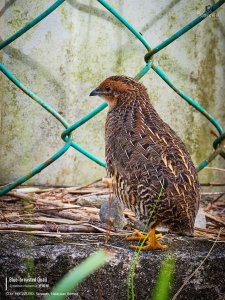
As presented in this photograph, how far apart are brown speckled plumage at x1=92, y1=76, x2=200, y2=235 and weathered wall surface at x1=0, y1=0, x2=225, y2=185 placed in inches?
26.4

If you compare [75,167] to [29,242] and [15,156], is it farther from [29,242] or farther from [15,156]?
[29,242]

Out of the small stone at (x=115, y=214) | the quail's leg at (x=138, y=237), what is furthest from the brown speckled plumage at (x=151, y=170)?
the small stone at (x=115, y=214)

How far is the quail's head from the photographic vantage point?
3561 millimetres

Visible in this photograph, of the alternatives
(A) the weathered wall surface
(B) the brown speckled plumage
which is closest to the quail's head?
(B) the brown speckled plumage

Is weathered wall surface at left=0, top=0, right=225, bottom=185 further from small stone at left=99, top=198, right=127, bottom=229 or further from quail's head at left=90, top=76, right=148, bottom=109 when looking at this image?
small stone at left=99, top=198, right=127, bottom=229

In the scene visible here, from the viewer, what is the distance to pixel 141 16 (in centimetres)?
396

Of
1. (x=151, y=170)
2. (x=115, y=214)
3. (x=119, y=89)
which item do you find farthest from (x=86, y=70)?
(x=151, y=170)

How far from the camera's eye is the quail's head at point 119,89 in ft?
11.7

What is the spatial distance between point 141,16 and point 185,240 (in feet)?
5.37

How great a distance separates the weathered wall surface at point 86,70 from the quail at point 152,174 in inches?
27.6

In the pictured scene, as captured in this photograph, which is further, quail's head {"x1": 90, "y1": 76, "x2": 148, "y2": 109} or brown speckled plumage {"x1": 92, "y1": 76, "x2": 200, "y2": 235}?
quail's head {"x1": 90, "y1": 76, "x2": 148, "y2": 109}

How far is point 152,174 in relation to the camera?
2.82 metres

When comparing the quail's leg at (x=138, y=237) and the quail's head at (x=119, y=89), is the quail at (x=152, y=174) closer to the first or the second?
the quail's leg at (x=138, y=237)

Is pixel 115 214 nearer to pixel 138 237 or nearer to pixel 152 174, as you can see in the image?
pixel 138 237
